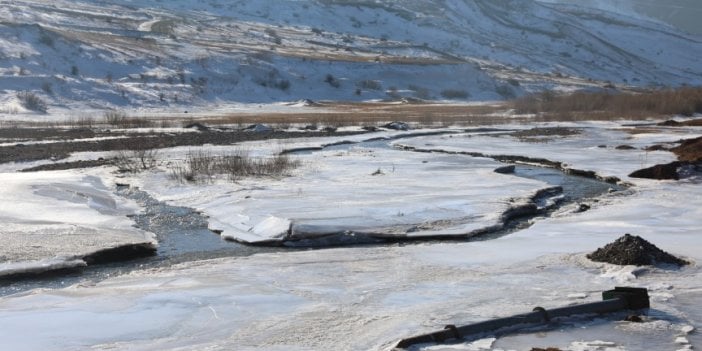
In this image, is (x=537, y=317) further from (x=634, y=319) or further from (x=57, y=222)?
(x=57, y=222)

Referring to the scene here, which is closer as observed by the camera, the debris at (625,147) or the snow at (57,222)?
the snow at (57,222)

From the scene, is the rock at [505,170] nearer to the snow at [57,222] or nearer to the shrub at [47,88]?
the snow at [57,222]

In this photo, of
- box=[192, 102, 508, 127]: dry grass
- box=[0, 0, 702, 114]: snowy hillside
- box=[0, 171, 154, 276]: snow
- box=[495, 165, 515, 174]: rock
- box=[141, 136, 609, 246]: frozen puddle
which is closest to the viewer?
box=[0, 171, 154, 276]: snow

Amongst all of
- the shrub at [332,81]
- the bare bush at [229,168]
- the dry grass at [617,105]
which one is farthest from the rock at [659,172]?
the shrub at [332,81]

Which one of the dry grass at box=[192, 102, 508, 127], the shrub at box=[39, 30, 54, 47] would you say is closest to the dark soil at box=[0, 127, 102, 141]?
the dry grass at box=[192, 102, 508, 127]

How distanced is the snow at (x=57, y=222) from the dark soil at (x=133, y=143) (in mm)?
7121

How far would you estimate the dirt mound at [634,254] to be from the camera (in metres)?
10.9

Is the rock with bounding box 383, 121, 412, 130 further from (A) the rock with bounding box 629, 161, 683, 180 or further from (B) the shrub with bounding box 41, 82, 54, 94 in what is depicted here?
(B) the shrub with bounding box 41, 82, 54, 94

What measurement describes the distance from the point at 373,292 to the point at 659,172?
44.7 ft

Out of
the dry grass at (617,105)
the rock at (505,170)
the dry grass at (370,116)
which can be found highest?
the dry grass at (617,105)

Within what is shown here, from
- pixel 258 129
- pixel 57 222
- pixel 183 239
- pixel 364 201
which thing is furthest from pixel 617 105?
pixel 57 222

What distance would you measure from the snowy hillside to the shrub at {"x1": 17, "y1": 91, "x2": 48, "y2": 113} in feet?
2.41

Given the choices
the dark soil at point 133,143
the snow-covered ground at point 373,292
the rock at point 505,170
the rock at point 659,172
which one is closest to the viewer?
the snow-covered ground at point 373,292

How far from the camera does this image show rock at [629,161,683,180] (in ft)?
69.0
